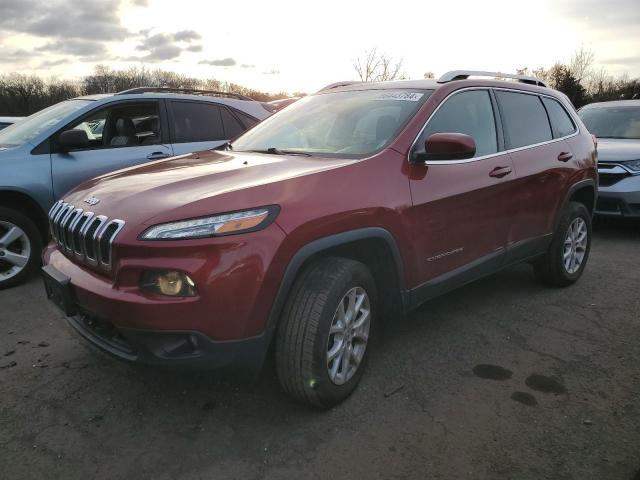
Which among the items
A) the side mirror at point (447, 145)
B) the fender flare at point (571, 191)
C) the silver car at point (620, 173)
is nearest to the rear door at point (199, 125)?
the side mirror at point (447, 145)

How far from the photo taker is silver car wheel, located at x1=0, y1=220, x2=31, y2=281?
4.51 metres

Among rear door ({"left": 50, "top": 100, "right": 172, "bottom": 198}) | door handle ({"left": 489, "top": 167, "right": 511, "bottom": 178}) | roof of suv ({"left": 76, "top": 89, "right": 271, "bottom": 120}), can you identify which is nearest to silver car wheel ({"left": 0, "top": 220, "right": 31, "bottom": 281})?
rear door ({"left": 50, "top": 100, "right": 172, "bottom": 198})

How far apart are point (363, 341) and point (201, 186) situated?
3.85ft

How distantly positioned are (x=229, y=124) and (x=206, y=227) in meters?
4.05

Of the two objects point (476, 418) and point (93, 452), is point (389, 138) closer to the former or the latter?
point (476, 418)

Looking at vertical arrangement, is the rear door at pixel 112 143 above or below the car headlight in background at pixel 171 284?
above

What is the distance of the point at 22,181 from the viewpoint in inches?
179

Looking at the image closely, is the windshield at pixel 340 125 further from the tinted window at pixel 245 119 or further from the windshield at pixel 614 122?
Answer: the windshield at pixel 614 122

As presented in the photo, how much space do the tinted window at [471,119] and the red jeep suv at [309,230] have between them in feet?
0.04

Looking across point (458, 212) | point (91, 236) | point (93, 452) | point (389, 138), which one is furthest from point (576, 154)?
point (93, 452)

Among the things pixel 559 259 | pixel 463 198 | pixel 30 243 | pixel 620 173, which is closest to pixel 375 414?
pixel 463 198

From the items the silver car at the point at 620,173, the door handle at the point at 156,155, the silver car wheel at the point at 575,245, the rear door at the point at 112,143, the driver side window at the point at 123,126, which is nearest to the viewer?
the silver car wheel at the point at 575,245

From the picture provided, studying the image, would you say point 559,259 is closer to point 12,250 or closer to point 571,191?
Answer: point 571,191

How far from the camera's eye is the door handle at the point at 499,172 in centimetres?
354
